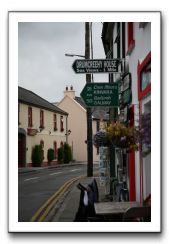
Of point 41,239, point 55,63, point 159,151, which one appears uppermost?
point 55,63

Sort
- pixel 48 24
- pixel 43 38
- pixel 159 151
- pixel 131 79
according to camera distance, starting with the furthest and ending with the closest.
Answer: pixel 131 79, pixel 43 38, pixel 48 24, pixel 159 151

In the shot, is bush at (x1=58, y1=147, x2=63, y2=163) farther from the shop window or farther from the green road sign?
the shop window

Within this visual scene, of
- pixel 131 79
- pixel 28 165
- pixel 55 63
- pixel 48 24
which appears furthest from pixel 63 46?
pixel 28 165

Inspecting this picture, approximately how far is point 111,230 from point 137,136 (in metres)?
1.31

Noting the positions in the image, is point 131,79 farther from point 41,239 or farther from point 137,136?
point 41,239

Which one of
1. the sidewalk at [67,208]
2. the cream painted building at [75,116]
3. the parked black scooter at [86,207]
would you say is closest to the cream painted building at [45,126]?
the cream painted building at [75,116]

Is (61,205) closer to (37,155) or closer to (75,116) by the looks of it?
(37,155)

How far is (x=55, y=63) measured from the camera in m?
6.55

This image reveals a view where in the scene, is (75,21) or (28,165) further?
(28,165)

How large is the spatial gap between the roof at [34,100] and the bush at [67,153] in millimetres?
784

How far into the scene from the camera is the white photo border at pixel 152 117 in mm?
5344

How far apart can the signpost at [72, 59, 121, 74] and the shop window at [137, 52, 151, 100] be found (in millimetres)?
362

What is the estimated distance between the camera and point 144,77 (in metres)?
6.30
